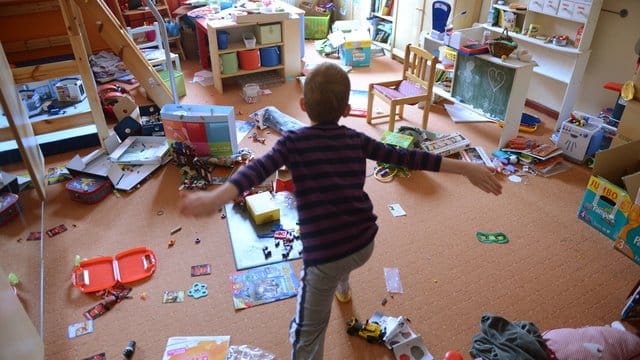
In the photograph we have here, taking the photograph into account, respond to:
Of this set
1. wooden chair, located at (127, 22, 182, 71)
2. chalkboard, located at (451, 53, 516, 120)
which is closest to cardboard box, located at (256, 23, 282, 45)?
wooden chair, located at (127, 22, 182, 71)

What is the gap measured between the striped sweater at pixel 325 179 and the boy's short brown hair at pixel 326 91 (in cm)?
5

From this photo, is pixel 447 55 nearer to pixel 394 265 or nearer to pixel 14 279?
pixel 394 265

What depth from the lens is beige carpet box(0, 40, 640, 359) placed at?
1.92 meters

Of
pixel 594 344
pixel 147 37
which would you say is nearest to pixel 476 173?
pixel 594 344

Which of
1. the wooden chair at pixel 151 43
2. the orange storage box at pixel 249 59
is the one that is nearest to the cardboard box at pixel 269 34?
the orange storage box at pixel 249 59

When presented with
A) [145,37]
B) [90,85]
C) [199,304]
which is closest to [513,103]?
[199,304]

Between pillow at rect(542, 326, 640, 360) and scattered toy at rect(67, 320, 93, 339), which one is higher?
pillow at rect(542, 326, 640, 360)

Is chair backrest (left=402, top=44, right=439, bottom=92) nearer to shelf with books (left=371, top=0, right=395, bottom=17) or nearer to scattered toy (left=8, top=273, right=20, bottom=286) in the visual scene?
shelf with books (left=371, top=0, right=395, bottom=17)

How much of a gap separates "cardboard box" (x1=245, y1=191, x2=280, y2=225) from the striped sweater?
1.13 metres

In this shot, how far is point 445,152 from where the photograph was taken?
10.3 ft

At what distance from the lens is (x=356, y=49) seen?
489 centimetres

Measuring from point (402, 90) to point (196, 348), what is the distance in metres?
2.56

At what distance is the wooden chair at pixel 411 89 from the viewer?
339cm

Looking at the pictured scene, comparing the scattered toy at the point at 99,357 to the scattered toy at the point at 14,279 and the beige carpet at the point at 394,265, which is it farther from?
the scattered toy at the point at 14,279
